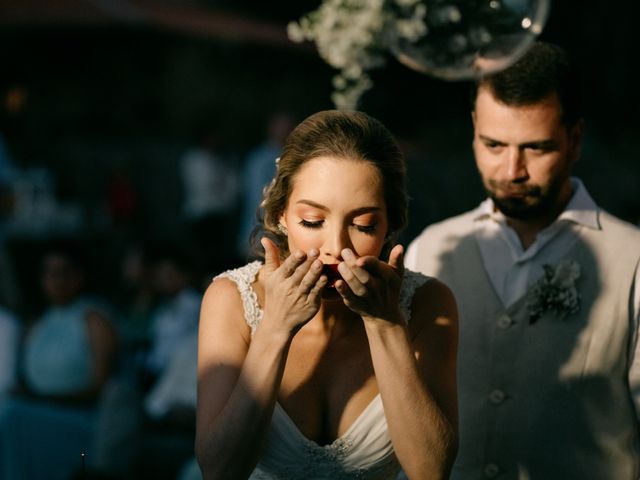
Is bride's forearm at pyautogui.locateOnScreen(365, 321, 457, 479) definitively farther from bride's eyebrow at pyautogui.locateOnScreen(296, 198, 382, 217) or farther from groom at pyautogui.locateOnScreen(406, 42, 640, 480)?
groom at pyautogui.locateOnScreen(406, 42, 640, 480)

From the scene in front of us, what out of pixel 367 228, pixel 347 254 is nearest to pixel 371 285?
pixel 347 254

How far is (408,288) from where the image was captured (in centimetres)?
308

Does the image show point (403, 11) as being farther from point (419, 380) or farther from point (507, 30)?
point (419, 380)

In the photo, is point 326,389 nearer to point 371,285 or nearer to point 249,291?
point 249,291

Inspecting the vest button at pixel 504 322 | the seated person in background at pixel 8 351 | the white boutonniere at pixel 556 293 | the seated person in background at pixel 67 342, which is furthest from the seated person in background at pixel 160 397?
the white boutonniere at pixel 556 293

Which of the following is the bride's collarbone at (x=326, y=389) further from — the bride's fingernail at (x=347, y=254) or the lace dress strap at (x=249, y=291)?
the bride's fingernail at (x=347, y=254)

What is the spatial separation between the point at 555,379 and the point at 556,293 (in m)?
0.29

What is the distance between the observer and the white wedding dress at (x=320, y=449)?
2875 mm

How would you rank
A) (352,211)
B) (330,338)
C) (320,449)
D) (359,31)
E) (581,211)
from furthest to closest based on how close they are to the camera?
(359,31), (581,211), (330,338), (320,449), (352,211)

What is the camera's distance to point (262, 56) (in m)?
15.6

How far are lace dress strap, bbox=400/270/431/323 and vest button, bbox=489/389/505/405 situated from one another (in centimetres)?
52

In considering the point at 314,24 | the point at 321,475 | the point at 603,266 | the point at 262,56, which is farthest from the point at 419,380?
the point at 262,56

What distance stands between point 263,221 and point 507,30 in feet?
3.53

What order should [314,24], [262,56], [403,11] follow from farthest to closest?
1. [262,56]
2. [314,24]
3. [403,11]
